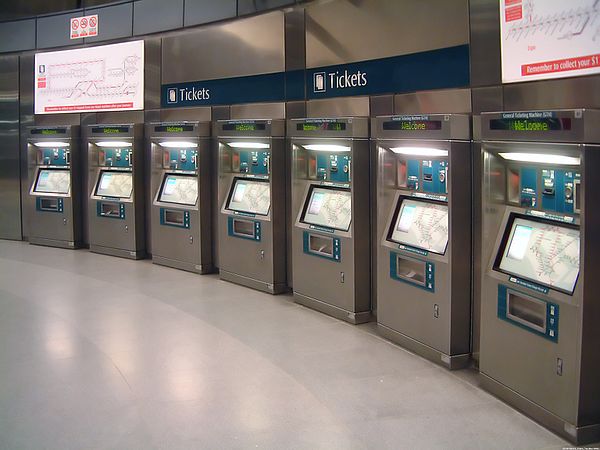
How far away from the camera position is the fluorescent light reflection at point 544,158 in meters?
3.81

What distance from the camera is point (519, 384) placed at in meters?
4.07

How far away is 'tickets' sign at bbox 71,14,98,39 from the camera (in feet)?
32.7

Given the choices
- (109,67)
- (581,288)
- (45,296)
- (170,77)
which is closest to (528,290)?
(581,288)

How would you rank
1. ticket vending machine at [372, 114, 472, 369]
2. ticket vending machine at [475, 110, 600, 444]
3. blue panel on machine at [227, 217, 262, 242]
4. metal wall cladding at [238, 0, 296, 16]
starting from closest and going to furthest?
ticket vending machine at [475, 110, 600, 444], ticket vending machine at [372, 114, 472, 369], blue panel on machine at [227, 217, 262, 242], metal wall cladding at [238, 0, 296, 16]

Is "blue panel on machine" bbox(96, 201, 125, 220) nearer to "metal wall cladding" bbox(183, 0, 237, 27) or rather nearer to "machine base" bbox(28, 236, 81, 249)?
"machine base" bbox(28, 236, 81, 249)

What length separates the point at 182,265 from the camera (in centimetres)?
845

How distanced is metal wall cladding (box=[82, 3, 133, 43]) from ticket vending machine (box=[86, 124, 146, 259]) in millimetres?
1354

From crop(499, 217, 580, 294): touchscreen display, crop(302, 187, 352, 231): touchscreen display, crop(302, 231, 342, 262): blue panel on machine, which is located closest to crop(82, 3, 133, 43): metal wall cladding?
crop(302, 187, 352, 231): touchscreen display

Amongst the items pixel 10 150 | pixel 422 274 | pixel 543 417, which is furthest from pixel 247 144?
pixel 10 150

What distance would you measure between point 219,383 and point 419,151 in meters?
2.24

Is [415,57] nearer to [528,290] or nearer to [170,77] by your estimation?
[528,290]

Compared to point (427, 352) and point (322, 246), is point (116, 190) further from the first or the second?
point (427, 352)

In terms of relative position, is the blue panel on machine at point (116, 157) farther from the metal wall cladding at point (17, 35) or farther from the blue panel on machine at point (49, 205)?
the metal wall cladding at point (17, 35)

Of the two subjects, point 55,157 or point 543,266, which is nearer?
point 543,266
